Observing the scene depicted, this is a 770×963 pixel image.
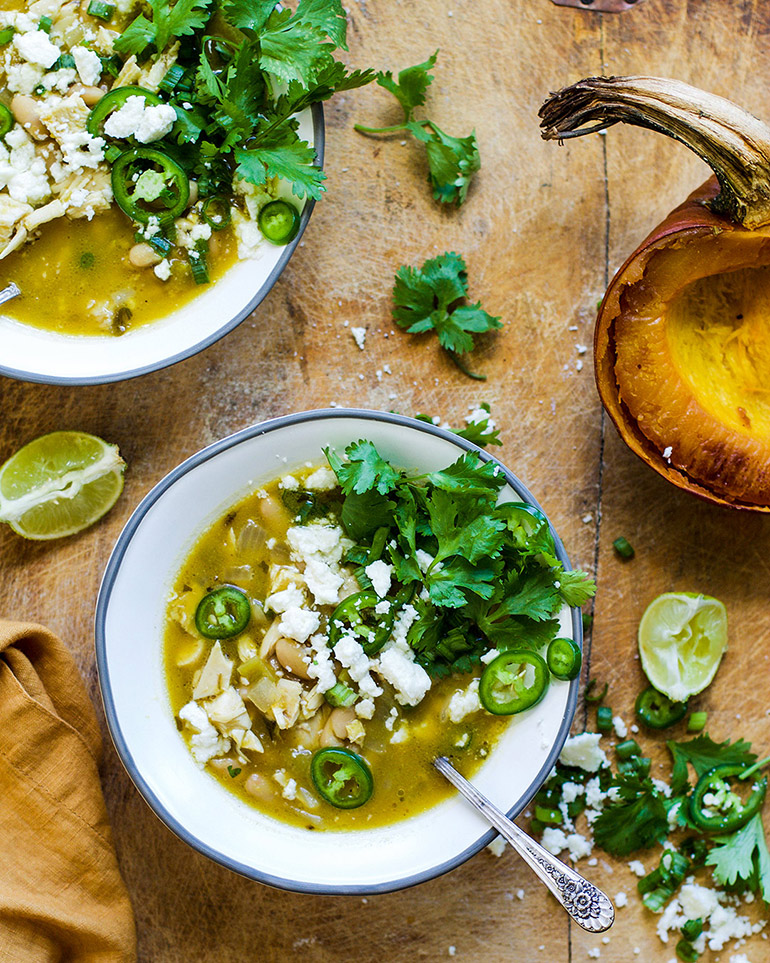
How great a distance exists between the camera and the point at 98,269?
8.89 feet

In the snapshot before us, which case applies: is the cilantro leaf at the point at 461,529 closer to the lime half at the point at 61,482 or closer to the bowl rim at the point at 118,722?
the bowl rim at the point at 118,722

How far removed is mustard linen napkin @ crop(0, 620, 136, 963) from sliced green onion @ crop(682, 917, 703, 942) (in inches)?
68.4

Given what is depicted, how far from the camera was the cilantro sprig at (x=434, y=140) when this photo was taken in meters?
2.82

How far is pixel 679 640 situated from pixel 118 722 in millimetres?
1753

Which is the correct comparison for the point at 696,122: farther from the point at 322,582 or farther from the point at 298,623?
the point at 298,623

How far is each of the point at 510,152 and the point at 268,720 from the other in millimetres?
1947

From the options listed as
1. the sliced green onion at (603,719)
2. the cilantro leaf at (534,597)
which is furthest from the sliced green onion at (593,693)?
the cilantro leaf at (534,597)

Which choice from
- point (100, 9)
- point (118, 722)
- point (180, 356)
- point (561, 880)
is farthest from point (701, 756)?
point (100, 9)

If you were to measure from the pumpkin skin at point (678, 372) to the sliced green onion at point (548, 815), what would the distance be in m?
1.11

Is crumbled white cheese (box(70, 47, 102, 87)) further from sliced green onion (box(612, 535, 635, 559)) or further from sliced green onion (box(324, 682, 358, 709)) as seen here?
sliced green onion (box(612, 535, 635, 559))

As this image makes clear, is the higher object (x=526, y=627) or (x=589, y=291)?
(x=589, y=291)

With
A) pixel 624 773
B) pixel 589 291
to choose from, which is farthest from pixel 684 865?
pixel 589 291

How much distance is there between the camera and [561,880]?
7.57 ft

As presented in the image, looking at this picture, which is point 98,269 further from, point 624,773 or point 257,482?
point 624,773
